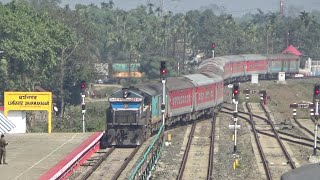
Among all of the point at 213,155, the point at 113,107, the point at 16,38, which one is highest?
the point at 16,38

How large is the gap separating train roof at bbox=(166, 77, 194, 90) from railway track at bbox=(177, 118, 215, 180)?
293cm

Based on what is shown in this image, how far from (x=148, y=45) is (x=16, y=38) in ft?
254

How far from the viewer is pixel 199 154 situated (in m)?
41.4

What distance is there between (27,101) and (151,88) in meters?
7.36

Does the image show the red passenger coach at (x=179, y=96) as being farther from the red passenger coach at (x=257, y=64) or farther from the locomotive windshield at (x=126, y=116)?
the red passenger coach at (x=257, y=64)

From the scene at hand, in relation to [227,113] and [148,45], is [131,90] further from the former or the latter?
[148,45]

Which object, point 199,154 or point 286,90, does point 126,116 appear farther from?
point 286,90

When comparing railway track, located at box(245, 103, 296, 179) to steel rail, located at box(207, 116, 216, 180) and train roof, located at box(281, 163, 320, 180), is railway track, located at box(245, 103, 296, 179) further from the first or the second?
train roof, located at box(281, 163, 320, 180)

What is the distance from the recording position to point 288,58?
4318 inches

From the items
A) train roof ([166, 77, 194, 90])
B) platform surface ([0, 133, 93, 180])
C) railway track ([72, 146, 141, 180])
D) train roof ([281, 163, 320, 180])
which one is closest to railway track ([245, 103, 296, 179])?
train roof ([166, 77, 194, 90])

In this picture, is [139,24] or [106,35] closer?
[106,35]

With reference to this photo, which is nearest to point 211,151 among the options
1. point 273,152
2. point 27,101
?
point 273,152

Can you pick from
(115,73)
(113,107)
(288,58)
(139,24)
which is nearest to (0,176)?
(113,107)

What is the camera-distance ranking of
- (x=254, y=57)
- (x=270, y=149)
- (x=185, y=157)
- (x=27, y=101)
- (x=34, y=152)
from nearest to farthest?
(x=34, y=152) < (x=185, y=157) < (x=270, y=149) < (x=27, y=101) < (x=254, y=57)
